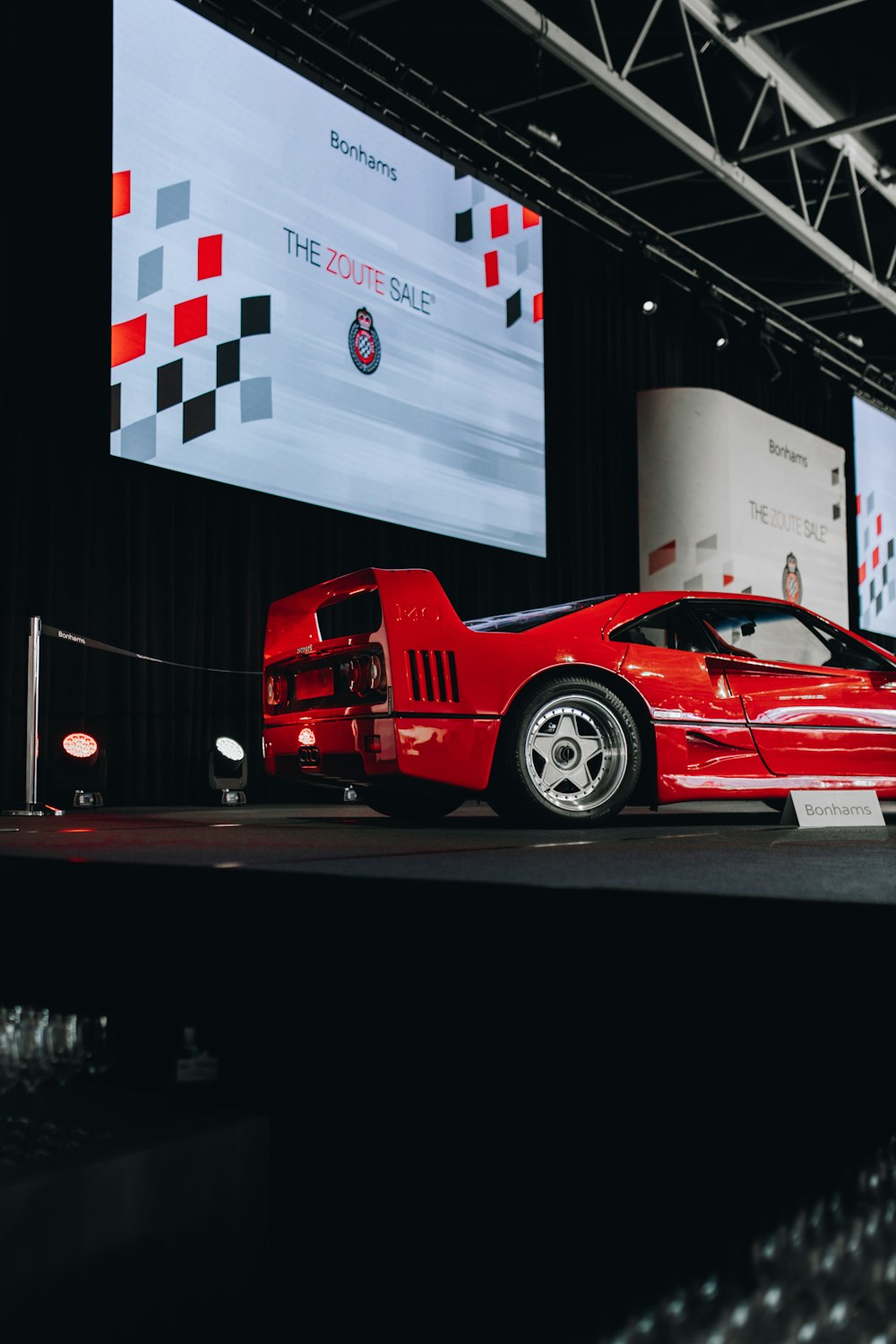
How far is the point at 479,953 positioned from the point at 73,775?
4406mm

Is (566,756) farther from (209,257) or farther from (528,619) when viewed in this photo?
(209,257)

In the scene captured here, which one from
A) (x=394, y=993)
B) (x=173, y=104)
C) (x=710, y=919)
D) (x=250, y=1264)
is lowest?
(x=250, y=1264)

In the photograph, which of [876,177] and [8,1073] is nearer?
[8,1073]

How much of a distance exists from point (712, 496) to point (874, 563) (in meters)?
3.76

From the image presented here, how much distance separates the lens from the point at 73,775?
5.46 meters

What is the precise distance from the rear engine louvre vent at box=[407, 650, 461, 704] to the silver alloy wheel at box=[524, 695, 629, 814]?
0.98 feet

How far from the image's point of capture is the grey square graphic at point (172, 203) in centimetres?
530

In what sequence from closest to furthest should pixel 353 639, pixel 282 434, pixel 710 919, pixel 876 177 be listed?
pixel 710 919
pixel 353 639
pixel 282 434
pixel 876 177

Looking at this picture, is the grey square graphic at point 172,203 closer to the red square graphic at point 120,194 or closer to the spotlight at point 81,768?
the red square graphic at point 120,194

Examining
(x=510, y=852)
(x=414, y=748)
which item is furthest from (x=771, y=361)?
(x=510, y=852)

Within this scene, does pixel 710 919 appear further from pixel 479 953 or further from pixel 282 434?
pixel 282 434

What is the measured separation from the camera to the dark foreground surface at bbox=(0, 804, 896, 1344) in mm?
1211

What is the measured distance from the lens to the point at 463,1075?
1.62 m

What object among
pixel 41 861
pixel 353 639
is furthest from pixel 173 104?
pixel 41 861
